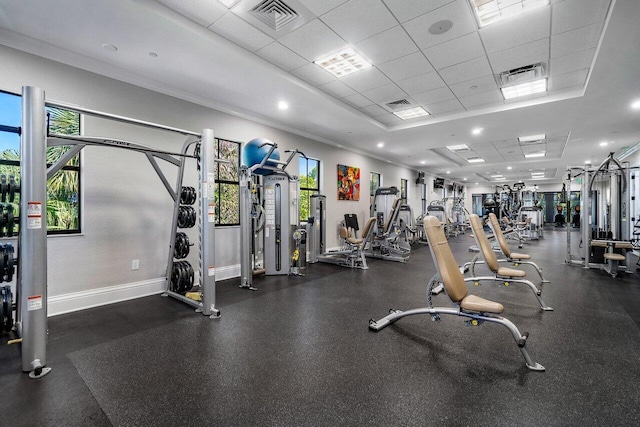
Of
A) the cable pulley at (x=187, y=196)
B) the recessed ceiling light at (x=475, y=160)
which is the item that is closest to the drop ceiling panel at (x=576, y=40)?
the cable pulley at (x=187, y=196)

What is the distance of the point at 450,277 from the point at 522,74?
11.3 ft

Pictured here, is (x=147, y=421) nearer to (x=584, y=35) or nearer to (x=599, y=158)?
(x=584, y=35)

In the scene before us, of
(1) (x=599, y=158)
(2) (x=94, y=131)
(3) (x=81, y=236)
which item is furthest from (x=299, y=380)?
(1) (x=599, y=158)

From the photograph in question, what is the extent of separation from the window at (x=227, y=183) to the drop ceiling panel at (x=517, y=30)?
3.97 m

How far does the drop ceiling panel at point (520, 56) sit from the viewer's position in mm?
3410

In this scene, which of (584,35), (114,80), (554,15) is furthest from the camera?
(114,80)

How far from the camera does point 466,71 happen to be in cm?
402

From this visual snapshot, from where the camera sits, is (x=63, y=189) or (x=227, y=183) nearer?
(x=63, y=189)

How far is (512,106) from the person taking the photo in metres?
5.15

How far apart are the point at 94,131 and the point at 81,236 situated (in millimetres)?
1293

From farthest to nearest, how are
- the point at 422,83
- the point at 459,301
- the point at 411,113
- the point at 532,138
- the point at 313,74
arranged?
the point at 532,138 < the point at 411,113 < the point at 422,83 < the point at 313,74 < the point at 459,301

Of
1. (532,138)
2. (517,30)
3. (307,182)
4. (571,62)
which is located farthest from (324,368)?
(532,138)

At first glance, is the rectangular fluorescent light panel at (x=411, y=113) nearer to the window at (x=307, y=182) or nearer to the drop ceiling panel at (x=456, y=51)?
the drop ceiling panel at (x=456, y=51)

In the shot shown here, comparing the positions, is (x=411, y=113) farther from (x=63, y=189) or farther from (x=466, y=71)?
(x=63, y=189)
